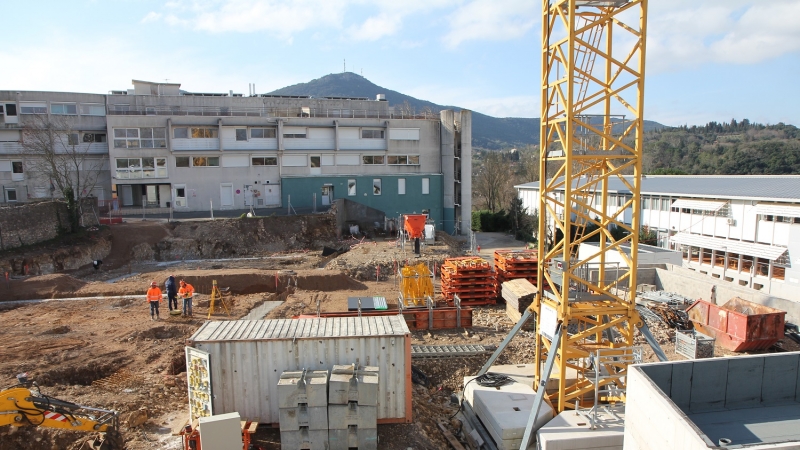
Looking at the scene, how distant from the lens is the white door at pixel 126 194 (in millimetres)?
40553

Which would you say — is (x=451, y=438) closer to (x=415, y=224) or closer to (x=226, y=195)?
(x=415, y=224)

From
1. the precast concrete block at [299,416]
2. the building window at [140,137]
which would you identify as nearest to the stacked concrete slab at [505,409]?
the precast concrete block at [299,416]

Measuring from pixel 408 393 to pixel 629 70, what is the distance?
8242 millimetres

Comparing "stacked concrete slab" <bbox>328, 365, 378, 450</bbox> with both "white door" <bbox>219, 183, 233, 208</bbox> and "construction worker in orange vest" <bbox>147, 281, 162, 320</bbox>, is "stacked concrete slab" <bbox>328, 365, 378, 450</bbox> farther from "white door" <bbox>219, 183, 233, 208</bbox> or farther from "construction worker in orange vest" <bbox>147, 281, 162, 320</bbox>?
"white door" <bbox>219, 183, 233, 208</bbox>

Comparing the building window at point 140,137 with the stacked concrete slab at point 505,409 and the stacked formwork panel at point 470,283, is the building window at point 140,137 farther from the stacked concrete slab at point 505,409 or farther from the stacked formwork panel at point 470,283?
the stacked concrete slab at point 505,409

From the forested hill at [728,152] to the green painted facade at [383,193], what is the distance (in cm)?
3321

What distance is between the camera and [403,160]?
41062mm

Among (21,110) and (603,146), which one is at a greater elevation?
(21,110)

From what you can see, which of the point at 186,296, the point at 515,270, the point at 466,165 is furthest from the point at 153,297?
the point at 466,165

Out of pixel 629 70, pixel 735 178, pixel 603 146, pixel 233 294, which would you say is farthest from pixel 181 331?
pixel 735 178

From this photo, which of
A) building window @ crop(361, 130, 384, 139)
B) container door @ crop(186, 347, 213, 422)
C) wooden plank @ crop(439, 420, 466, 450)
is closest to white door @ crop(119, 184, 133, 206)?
building window @ crop(361, 130, 384, 139)

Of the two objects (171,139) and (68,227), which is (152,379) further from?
(171,139)

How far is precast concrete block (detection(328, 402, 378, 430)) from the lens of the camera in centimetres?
958

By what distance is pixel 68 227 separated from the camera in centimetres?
2956
